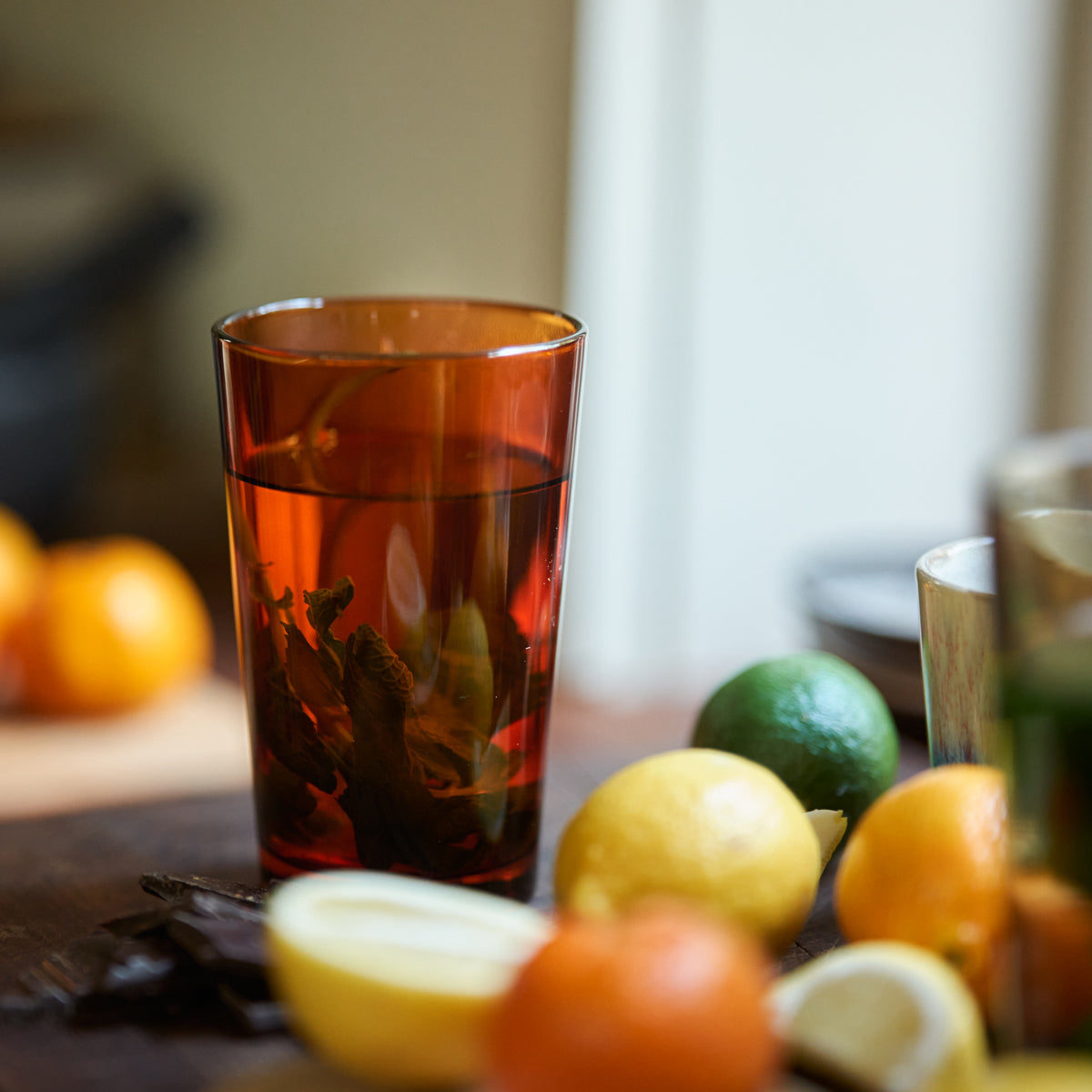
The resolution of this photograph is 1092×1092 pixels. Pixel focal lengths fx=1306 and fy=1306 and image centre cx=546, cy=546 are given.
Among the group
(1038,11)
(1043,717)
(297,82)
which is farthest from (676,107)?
(1043,717)

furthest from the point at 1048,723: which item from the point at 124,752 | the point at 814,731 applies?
the point at 124,752

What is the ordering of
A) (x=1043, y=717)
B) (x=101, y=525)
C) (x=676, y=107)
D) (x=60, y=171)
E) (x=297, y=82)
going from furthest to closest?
(x=60, y=171) → (x=101, y=525) → (x=297, y=82) → (x=676, y=107) → (x=1043, y=717)

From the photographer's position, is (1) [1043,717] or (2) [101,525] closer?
(1) [1043,717]

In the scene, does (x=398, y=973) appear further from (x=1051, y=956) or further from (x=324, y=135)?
(x=324, y=135)

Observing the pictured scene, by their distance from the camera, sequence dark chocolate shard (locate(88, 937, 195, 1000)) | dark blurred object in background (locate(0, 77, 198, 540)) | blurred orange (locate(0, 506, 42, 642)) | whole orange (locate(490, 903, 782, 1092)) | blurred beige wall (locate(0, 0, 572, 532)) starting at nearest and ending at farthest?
whole orange (locate(490, 903, 782, 1092)), dark chocolate shard (locate(88, 937, 195, 1000)), blurred orange (locate(0, 506, 42, 642)), blurred beige wall (locate(0, 0, 572, 532)), dark blurred object in background (locate(0, 77, 198, 540))

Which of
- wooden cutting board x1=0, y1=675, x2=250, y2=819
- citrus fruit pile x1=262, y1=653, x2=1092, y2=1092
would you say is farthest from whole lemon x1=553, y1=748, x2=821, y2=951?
wooden cutting board x1=0, y1=675, x2=250, y2=819

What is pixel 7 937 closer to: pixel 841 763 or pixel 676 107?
pixel 841 763

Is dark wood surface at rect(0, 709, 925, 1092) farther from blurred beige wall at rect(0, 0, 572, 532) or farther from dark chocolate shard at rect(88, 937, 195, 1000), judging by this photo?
blurred beige wall at rect(0, 0, 572, 532)

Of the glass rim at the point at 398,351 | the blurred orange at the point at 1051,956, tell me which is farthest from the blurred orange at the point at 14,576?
the blurred orange at the point at 1051,956
